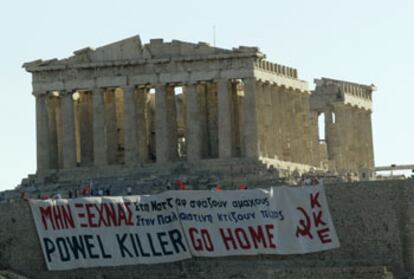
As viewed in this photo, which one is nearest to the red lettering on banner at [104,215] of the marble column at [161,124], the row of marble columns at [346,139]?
the marble column at [161,124]

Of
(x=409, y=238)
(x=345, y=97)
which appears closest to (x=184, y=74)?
(x=345, y=97)

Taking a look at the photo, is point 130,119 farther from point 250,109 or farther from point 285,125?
point 285,125

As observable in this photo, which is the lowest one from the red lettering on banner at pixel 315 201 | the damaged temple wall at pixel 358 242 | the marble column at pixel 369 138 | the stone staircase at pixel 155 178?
the damaged temple wall at pixel 358 242

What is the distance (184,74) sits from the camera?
5502 inches

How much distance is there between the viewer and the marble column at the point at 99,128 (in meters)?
142

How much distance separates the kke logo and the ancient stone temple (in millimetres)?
22363

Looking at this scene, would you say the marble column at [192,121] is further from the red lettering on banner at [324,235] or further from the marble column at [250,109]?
the red lettering on banner at [324,235]

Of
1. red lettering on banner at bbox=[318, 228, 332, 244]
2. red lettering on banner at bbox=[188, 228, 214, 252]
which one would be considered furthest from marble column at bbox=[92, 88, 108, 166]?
red lettering on banner at bbox=[318, 228, 332, 244]

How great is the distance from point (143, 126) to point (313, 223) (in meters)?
29.4

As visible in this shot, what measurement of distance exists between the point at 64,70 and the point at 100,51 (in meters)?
2.35

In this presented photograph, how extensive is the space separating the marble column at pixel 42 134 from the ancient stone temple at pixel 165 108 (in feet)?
0.18

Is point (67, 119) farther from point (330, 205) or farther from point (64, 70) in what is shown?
point (330, 205)

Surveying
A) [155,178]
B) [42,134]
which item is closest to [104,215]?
[155,178]

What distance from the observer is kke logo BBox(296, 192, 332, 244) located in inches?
4513
